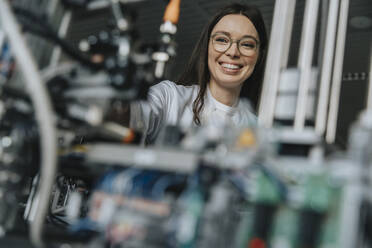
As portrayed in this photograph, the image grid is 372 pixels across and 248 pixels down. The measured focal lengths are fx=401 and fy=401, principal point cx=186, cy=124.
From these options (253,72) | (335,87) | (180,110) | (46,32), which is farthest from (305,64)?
(253,72)

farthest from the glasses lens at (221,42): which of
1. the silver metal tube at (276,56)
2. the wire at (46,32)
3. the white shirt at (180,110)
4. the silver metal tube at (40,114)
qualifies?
the silver metal tube at (40,114)

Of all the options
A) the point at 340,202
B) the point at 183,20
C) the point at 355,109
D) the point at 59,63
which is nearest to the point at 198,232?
the point at 340,202

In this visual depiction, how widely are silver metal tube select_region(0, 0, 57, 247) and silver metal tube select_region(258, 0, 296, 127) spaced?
2.02ft

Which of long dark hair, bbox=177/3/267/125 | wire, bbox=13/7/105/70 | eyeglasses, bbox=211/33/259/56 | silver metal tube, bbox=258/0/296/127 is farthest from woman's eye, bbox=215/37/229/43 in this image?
wire, bbox=13/7/105/70

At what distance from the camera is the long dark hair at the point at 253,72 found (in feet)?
7.75

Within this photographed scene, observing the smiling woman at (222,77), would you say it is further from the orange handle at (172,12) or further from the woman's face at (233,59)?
the orange handle at (172,12)

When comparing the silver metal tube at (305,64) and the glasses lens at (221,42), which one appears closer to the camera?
the silver metal tube at (305,64)

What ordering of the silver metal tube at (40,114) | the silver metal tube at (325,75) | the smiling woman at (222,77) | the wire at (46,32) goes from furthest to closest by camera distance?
1. the smiling woman at (222,77)
2. the silver metal tube at (325,75)
3. the wire at (46,32)
4. the silver metal tube at (40,114)

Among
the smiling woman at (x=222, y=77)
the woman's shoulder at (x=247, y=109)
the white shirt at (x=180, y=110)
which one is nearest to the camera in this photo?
the white shirt at (x=180, y=110)

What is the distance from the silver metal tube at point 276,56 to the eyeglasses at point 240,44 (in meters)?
0.82

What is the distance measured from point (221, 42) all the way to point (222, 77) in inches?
8.3

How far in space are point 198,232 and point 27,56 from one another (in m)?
0.61

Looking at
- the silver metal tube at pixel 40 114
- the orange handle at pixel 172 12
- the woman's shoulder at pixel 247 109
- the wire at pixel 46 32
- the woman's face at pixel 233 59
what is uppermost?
the woman's face at pixel 233 59

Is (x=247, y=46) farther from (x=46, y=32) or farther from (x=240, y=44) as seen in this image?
(x=46, y=32)
